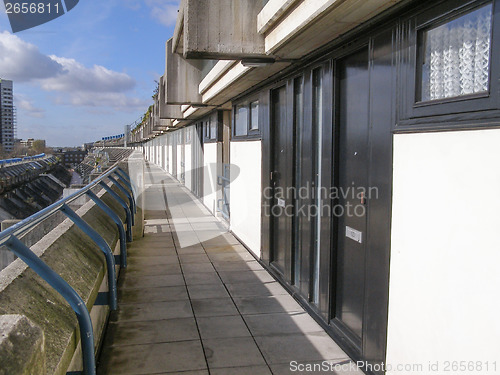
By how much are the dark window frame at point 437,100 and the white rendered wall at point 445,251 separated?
3.2 inches

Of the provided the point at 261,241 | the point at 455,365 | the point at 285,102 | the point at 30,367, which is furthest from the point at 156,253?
the point at 30,367

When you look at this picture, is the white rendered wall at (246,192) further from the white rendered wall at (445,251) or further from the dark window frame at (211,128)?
the white rendered wall at (445,251)

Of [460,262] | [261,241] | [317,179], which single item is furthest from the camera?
[261,241]

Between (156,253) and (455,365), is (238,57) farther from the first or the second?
(156,253)

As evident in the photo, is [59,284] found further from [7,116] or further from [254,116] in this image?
[7,116]

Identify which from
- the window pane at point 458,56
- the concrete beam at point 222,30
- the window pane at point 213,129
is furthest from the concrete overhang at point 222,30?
the window pane at point 213,129

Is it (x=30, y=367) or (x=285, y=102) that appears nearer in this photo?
(x=30, y=367)

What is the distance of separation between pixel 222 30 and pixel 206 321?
300 centimetres

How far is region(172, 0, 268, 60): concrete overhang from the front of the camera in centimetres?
431

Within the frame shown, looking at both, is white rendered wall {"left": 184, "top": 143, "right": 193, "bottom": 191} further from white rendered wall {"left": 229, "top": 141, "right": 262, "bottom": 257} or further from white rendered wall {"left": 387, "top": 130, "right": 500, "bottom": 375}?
white rendered wall {"left": 387, "top": 130, "right": 500, "bottom": 375}

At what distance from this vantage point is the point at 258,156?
690 centimetres

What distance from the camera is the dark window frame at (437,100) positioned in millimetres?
2180

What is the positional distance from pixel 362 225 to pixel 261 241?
3.31 meters

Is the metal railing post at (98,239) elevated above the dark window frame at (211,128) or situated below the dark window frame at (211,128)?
below
